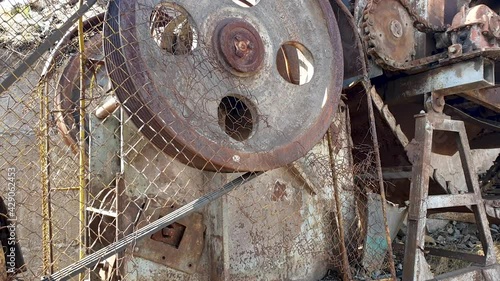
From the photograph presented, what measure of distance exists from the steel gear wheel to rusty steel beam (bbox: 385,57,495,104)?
0.74 feet

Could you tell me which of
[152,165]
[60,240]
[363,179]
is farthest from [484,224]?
[60,240]

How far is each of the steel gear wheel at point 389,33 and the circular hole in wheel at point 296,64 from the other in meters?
0.84

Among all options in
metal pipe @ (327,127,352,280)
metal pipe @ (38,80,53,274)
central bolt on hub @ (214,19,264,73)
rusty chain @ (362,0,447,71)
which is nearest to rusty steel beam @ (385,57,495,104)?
rusty chain @ (362,0,447,71)

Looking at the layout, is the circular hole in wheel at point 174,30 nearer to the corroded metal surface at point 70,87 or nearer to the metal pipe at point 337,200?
the corroded metal surface at point 70,87

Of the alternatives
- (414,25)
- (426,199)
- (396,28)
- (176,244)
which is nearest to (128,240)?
(176,244)

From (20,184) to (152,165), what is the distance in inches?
91.0

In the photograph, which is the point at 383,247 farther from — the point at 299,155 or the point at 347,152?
the point at 299,155

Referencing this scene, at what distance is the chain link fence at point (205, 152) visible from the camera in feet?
7.06

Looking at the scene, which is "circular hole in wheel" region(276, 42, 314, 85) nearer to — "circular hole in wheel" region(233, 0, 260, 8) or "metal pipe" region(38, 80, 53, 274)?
"circular hole in wheel" region(233, 0, 260, 8)

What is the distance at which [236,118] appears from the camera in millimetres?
2688

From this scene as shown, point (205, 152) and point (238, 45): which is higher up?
point (238, 45)

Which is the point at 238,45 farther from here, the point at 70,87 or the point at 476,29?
the point at 476,29

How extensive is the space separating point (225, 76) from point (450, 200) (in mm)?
2244

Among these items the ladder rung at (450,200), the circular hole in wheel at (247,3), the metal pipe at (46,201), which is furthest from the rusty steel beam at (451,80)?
the metal pipe at (46,201)
